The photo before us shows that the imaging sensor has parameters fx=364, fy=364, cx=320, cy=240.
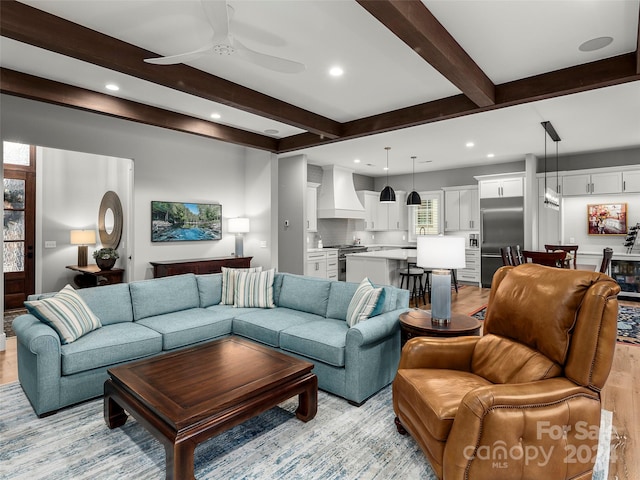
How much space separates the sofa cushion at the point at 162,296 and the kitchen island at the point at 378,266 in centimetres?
323

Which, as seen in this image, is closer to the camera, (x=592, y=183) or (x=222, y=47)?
(x=222, y=47)

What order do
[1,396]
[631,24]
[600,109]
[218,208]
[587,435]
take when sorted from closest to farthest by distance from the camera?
[587,435] → [631,24] → [1,396] → [600,109] → [218,208]

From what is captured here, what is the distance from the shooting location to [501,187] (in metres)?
7.45

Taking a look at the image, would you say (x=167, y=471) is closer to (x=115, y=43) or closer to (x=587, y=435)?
(x=587, y=435)

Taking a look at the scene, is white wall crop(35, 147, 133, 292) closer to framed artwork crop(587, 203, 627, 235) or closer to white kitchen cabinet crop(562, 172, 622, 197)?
white kitchen cabinet crop(562, 172, 622, 197)

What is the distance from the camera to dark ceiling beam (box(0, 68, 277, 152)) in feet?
11.4

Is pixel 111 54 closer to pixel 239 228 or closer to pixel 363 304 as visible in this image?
pixel 363 304

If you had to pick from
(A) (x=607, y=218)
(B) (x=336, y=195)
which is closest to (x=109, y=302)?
(B) (x=336, y=195)

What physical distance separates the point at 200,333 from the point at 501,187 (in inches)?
260

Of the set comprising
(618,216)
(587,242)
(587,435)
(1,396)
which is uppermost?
(618,216)

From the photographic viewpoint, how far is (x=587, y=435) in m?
1.65

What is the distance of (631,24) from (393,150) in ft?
13.3

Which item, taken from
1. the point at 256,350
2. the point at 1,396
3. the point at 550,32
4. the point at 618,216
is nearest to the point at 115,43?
the point at 256,350

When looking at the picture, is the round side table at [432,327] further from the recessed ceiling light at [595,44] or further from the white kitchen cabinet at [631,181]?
the white kitchen cabinet at [631,181]
